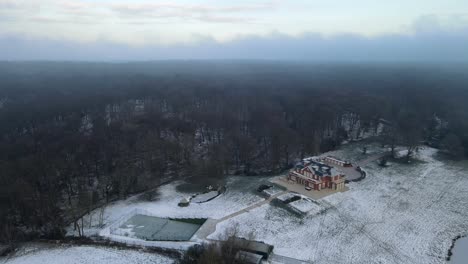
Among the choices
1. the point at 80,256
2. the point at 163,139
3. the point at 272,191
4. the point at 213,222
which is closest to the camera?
the point at 80,256

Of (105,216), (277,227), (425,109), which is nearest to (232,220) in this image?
(277,227)

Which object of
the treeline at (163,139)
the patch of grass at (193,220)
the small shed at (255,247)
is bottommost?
the patch of grass at (193,220)

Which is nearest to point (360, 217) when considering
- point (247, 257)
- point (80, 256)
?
point (247, 257)

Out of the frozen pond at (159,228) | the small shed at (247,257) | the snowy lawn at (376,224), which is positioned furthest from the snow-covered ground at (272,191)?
the small shed at (247,257)

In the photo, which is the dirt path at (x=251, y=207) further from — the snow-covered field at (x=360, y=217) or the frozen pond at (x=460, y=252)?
the frozen pond at (x=460, y=252)

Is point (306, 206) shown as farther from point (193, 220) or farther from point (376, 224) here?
point (193, 220)
